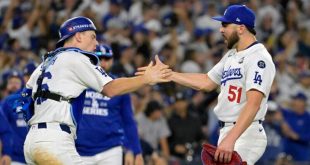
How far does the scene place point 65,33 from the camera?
351 inches

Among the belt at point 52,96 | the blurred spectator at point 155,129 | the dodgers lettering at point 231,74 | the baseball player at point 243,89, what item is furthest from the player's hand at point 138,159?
the blurred spectator at point 155,129

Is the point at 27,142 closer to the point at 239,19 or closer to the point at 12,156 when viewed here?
the point at 239,19

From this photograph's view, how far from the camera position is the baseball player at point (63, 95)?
8.52 metres

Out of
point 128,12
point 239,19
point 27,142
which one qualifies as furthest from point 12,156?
point 128,12

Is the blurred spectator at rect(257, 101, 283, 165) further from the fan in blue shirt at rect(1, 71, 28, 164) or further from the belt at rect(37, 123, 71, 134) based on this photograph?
the belt at rect(37, 123, 71, 134)

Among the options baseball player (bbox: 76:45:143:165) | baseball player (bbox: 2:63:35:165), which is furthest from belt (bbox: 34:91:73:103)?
baseball player (bbox: 2:63:35:165)

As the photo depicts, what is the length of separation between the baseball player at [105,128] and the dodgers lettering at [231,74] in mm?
2407

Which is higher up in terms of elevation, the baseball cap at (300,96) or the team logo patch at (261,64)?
the team logo patch at (261,64)

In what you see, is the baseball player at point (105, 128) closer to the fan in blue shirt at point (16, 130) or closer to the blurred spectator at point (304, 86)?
the fan in blue shirt at point (16, 130)

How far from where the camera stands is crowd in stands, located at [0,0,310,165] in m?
15.4

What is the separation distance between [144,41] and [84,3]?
169 cm

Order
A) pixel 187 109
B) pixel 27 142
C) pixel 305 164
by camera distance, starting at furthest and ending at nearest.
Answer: pixel 187 109 → pixel 305 164 → pixel 27 142

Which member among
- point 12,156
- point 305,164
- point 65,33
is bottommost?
point 305,164

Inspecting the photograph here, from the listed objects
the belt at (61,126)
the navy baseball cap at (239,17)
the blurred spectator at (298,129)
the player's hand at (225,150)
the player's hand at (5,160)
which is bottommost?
the blurred spectator at (298,129)
